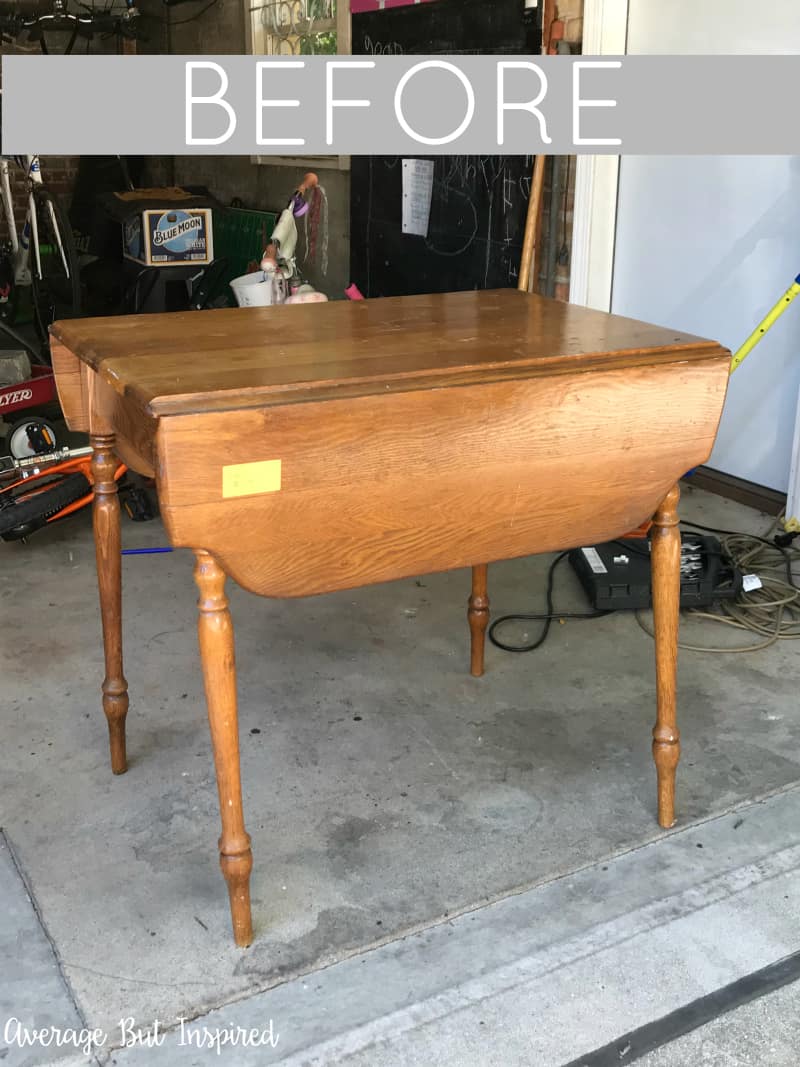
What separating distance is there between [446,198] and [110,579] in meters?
2.92

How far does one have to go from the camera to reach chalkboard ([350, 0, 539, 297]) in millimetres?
4008

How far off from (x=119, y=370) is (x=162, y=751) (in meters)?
0.94

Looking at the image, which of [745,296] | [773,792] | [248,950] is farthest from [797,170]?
[248,950]

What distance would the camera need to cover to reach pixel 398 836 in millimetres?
1885

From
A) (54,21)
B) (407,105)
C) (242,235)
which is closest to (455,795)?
(407,105)

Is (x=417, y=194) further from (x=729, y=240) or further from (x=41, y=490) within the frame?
(x=41, y=490)

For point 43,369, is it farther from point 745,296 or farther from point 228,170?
point 228,170

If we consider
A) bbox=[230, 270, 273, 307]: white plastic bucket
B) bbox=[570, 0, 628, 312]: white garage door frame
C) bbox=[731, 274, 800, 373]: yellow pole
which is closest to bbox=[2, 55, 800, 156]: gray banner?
bbox=[570, 0, 628, 312]: white garage door frame

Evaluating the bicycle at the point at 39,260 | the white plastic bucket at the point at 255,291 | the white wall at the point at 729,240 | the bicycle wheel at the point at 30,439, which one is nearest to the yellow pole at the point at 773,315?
the white wall at the point at 729,240

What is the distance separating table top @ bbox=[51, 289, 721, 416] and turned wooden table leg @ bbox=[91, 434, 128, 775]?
0.23 m

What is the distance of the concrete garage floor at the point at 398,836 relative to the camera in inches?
59.6

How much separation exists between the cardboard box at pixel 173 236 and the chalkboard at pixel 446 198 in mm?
783

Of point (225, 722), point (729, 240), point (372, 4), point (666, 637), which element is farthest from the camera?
point (372, 4)

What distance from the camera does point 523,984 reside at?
5.07 ft
